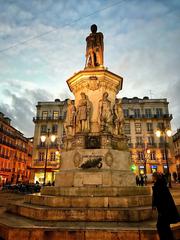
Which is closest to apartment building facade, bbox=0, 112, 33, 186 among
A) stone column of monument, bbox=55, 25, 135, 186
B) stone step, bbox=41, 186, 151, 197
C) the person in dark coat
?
stone column of monument, bbox=55, 25, 135, 186

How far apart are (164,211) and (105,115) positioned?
5.46 meters

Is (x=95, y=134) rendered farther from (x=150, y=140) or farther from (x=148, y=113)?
(x=148, y=113)

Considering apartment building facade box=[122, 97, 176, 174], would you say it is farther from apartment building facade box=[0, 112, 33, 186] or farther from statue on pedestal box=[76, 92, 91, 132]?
statue on pedestal box=[76, 92, 91, 132]

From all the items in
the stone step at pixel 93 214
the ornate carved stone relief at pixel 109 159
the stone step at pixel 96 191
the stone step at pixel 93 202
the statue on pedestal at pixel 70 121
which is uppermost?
the statue on pedestal at pixel 70 121

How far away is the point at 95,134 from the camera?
876cm

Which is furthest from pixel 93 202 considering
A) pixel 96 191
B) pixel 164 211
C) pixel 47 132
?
pixel 47 132

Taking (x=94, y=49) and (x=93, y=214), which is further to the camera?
(x=94, y=49)

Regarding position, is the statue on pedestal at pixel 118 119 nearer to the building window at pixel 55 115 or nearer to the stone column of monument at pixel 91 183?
the stone column of monument at pixel 91 183

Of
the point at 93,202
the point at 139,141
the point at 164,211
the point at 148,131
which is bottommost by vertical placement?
the point at 93,202

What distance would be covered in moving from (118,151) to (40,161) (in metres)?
39.5

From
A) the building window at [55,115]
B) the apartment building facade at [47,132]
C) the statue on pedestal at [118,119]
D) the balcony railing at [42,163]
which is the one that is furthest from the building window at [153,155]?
the statue on pedestal at [118,119]

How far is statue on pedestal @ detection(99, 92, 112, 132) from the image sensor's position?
8781 mm

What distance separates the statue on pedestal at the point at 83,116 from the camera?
354 inches

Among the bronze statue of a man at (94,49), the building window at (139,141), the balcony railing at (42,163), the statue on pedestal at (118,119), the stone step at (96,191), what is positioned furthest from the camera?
the building window at (139,141)
